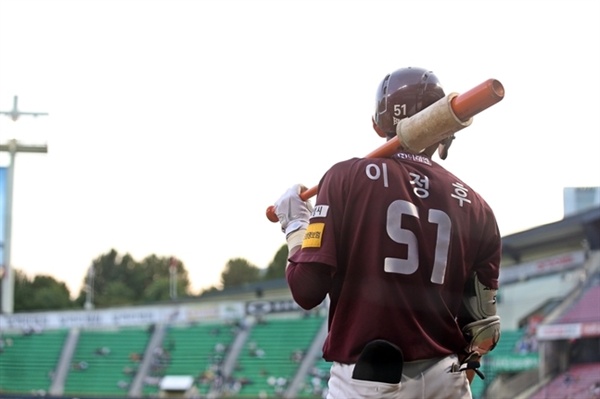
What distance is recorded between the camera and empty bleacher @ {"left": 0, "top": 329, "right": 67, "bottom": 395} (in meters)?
30.8

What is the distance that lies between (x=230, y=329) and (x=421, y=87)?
2914cm

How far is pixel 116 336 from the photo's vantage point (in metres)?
32.4

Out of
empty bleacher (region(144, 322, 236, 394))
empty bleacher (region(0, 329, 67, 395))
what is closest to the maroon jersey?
empty bleacher (region(144, 322, 236, 394))

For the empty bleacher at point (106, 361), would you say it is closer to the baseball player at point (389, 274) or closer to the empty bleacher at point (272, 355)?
the empty bleacher at point (272, 355)

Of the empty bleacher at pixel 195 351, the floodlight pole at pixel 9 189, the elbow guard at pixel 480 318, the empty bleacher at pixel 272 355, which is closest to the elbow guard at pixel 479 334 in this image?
the elbow guard at pixel 480 318

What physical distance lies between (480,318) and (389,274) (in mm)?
392

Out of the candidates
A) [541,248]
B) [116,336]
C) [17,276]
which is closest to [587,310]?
[541,248]

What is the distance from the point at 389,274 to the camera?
2090 mm

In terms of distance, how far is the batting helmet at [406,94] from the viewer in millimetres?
2305

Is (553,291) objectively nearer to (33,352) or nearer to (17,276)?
(33,352)

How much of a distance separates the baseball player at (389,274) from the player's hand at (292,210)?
6.3 inches

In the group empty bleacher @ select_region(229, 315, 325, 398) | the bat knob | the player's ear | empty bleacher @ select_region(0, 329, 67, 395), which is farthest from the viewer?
empty bleacher @ select_region(0, 329, 67, 395)

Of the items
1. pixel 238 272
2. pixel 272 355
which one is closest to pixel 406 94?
pixel 272 355

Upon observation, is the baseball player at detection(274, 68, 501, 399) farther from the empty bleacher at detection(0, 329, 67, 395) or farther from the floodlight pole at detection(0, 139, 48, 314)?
the empty bleacher at detection(0, 329, 67, 395)
